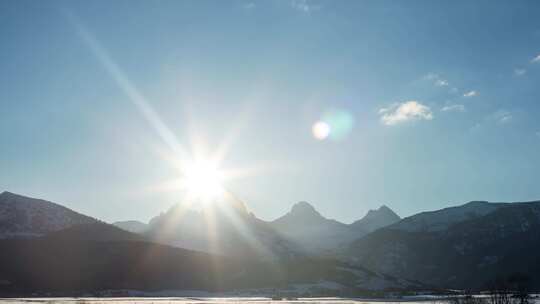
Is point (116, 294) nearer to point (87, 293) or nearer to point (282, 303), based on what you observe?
point (87, 293)

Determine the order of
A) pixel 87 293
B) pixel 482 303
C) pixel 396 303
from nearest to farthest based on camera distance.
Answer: pixel 482 303, pixel 396 303, pixel 87 293

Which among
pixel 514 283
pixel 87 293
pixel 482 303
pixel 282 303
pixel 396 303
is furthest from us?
pixel 87 293

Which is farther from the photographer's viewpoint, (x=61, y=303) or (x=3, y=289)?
(x=3, y=289)

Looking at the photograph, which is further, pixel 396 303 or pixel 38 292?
pixel 38 292

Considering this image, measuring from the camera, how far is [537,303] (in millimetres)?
144875

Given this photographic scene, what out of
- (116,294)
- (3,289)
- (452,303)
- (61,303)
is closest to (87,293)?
(116,294)

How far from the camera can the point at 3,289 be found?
7598 inches

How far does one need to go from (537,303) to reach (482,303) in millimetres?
24685

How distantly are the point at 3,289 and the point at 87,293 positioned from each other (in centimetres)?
3210

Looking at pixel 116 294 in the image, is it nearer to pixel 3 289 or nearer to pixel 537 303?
pixel 3 289

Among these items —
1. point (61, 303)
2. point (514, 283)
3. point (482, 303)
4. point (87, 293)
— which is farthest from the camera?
point (87, 293)

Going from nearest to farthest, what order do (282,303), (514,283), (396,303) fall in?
1. (282,303)
2. (396,303)
3. (514,283)

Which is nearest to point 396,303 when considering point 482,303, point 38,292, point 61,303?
point 482,303

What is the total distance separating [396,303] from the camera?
163875mm
